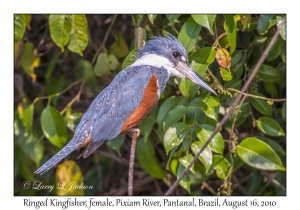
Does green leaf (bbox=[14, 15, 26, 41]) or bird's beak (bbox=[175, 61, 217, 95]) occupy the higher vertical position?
green leaf (bbox=[14, 15, 26, 41])


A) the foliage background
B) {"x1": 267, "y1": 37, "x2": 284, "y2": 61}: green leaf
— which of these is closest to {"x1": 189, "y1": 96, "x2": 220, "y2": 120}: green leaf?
the foliage background

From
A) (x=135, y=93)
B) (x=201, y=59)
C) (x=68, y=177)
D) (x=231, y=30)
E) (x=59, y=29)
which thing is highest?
(x=59, y=29)

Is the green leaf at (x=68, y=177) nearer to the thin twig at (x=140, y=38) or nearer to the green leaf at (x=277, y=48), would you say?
the thin twig at (x=140, y=38)

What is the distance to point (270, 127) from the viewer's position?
7.22ft

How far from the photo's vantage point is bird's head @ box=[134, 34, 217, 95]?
2.07 meters

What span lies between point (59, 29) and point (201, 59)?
733 mm

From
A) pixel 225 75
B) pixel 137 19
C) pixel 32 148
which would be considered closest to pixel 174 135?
pixel 225 75

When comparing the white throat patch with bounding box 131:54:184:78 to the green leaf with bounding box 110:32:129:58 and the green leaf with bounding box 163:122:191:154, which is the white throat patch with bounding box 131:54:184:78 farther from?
the green leaf with bounding box 110:32:129:58

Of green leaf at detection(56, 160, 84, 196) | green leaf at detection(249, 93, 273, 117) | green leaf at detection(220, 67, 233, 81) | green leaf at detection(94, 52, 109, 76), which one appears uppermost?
green leaf at detection(94, 52, 109, 76)

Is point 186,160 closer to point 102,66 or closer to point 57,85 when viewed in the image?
point 102,66

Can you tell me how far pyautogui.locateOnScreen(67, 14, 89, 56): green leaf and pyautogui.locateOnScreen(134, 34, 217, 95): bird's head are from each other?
1.24 ft

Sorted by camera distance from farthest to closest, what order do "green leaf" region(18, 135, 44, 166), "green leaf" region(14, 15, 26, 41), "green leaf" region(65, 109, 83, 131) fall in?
"green leaf" region(18, 135, 44, 166), "green leaf" region(65, 109, 83, 131), "green leaf" region(14, 15, 26, 41)

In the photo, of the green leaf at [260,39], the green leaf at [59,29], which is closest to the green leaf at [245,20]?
the green leaf at [260,39]

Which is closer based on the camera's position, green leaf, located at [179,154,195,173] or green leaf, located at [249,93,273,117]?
green leaf, located at [179,154,195,173]
